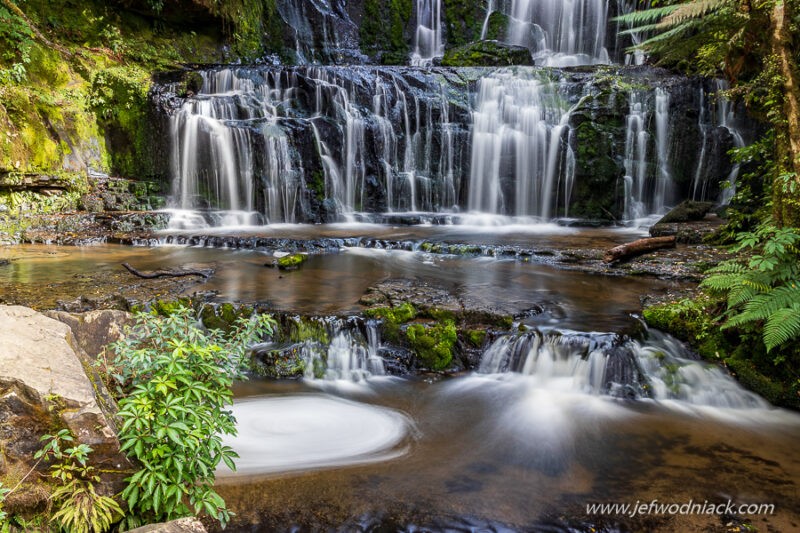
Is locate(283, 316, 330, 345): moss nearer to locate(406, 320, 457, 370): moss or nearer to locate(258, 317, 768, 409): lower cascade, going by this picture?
locate(258, 317, 768, 409): lower cascade

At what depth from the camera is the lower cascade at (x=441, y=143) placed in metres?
14.1

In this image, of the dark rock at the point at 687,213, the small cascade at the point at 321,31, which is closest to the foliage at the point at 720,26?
the dark rock at the point at 687,213

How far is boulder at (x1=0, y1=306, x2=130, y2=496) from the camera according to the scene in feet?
7.00


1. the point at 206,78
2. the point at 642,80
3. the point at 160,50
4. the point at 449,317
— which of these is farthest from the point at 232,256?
the point at 642,80

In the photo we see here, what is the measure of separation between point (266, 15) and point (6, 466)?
69.8ft

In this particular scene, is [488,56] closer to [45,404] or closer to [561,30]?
[561,30]

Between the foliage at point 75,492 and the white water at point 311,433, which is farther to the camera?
the white water at point 311,433

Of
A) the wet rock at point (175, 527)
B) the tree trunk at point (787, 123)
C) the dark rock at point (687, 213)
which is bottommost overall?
the wet rock at point (175, 527)

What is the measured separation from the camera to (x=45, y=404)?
7.13ft

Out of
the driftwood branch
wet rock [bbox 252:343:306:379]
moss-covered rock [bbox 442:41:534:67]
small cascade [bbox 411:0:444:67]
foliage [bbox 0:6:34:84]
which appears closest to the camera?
wet rock [bbox 252:343:306:379]

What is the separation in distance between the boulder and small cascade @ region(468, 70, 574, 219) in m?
13.8

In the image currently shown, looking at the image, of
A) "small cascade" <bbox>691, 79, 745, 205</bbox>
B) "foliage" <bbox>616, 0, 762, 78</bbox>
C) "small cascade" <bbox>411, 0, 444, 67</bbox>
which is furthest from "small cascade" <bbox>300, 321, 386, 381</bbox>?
"small cascade" <bbox>411, 0, 444, 67</bbox>

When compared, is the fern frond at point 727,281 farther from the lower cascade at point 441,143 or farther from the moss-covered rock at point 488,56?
the moss-covered rock at point 488,56

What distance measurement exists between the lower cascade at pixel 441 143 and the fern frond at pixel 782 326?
35.3 ft
